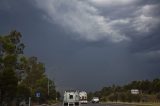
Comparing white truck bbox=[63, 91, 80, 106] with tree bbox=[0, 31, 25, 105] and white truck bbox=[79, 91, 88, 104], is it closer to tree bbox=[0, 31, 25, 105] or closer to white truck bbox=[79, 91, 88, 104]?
tree bbox=[0, 31, 25, 105]

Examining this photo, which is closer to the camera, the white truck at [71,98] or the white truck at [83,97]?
the white truck at [71,98]

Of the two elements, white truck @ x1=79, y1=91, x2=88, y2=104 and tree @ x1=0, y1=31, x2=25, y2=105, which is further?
white truck @ x1=79, y1=91, x2=88, y2=104

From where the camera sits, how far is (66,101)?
62188mm

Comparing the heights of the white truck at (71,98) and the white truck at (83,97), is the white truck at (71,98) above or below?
below

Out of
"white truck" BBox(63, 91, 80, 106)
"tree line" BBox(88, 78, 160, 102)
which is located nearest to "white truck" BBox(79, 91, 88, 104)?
"tree line" BBox(88, 78, 160, 102)

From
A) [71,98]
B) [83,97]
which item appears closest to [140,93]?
[83,97]

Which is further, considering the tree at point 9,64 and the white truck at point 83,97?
the white truck at point 83,97

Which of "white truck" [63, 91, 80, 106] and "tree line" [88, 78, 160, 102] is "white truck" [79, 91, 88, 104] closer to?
"tree line" [88, 78, 160, 102]

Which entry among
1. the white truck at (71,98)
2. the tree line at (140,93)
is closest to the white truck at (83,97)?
the tree line at (140,93)

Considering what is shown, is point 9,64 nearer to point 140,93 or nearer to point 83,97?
point 83,97

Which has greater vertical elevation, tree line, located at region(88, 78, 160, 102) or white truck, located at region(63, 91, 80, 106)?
tree line, located at region(88, 78, 160, 102)

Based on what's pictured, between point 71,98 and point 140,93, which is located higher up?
point 140,93

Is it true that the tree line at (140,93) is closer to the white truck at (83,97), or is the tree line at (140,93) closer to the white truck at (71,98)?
the white truck at (83,97)

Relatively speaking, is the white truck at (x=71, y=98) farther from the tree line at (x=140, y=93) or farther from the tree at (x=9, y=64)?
the tree line at (x=140, y=93)
